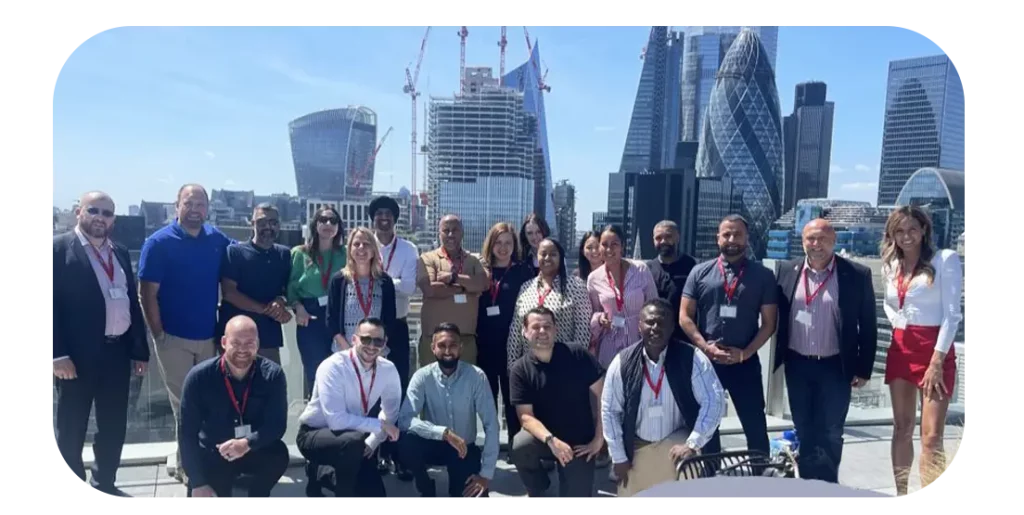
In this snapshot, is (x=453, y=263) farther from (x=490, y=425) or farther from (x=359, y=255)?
(x=490, y=425)

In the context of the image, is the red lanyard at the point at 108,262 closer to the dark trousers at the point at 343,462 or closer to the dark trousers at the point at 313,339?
the dark trousers at the point at 313,339

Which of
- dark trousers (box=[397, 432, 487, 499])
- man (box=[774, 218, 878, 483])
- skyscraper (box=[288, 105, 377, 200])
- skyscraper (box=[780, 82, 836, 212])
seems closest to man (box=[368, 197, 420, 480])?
dark trousers (box=[397, 432, 487, 499])

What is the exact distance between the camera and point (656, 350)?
302 centimetres

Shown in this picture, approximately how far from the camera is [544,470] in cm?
321

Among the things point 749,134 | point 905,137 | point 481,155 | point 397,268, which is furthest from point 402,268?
point 749,134

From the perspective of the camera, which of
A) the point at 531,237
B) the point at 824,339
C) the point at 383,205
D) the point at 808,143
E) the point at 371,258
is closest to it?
the point at 824,339

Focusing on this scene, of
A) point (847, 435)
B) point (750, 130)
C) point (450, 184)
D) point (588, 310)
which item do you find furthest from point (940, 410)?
point (750, 130)

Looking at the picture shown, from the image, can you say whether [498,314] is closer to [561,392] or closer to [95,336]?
[561,392]

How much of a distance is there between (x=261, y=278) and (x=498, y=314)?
149cm

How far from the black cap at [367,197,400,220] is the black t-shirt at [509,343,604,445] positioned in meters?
1.43

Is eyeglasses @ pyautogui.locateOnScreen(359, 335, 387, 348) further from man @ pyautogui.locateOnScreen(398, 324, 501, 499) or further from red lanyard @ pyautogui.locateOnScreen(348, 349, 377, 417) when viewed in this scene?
man @ pyautogui.locateOnScreen(398, 324, 501, 499)

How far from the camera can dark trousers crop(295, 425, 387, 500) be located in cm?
304

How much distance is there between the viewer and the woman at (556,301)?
356cm

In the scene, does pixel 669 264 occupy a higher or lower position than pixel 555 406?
higher
